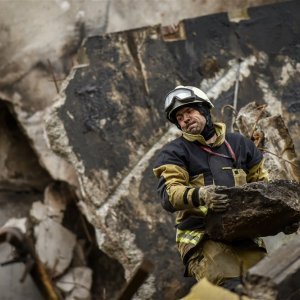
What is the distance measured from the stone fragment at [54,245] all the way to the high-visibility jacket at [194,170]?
3.73 meters

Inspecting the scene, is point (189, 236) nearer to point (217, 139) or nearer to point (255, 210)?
point (255, 210)

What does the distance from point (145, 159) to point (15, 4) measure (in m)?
2.46

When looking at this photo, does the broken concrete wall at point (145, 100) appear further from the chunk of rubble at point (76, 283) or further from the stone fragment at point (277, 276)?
the stone fragment at point (277, 276)

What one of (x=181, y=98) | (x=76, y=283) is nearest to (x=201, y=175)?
(x=181, y=98)

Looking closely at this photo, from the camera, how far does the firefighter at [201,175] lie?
4039 mm

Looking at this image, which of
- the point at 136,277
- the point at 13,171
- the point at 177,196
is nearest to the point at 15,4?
the point at 13,171

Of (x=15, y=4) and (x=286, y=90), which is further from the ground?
(x=15, y=4)

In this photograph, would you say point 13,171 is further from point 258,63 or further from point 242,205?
point 242,205

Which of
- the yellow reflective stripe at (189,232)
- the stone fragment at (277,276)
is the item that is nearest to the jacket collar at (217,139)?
the yellow reflective stripe at (189,232)

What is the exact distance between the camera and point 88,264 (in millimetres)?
8023

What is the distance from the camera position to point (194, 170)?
166 inches

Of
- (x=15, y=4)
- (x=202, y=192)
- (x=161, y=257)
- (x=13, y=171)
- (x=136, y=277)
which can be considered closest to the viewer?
(x=136, y=277)

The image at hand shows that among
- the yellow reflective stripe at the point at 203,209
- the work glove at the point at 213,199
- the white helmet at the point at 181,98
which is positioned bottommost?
the yellow reflective stripe at the point at 203,209

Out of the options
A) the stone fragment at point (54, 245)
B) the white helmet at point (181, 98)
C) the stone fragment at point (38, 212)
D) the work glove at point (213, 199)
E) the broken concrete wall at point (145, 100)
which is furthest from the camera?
the stone fragment at point (38, 212)
